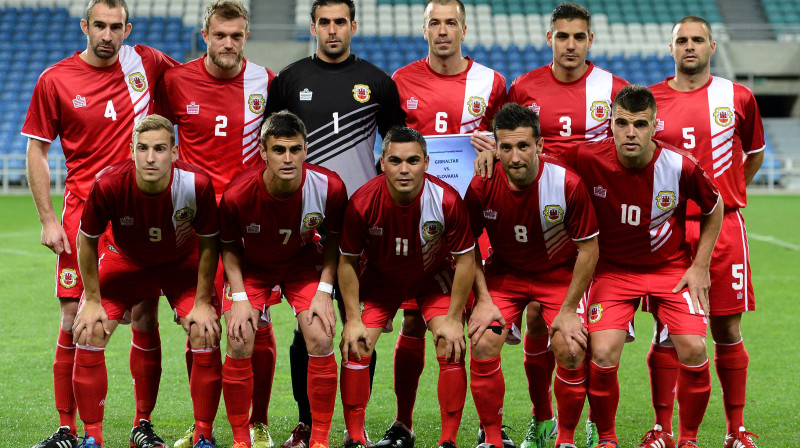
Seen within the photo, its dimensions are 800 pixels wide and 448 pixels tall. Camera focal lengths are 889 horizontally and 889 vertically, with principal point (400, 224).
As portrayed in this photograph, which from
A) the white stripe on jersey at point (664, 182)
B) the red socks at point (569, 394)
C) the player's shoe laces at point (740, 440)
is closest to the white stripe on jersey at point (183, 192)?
the red socks at point (569, 394)

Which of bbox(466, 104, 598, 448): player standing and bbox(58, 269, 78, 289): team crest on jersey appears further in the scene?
bbox(58, 269, 78, 289): team crest on jersey

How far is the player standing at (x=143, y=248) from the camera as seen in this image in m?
4.07

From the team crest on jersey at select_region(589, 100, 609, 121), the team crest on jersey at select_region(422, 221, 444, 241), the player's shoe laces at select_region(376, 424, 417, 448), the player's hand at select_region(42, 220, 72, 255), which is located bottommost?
the player's shoe laces at select_region(376, 424, 417, 448)

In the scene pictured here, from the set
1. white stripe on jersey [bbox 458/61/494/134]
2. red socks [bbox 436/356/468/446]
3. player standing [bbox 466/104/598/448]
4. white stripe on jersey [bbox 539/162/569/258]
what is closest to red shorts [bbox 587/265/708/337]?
player standing [bbox 466/104/598/448]

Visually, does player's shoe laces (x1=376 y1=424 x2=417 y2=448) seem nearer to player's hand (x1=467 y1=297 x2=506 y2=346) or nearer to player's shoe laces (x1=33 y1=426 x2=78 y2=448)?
player's hand (x1=467 y1=297 x2=506 y2=346)

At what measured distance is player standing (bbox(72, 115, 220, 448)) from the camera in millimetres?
4066

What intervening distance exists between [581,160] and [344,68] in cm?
131

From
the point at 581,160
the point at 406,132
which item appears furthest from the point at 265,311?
the point at 581,160

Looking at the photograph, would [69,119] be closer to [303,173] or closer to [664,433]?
[303,173]

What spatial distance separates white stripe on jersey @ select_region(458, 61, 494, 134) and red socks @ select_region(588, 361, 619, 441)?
142 cm

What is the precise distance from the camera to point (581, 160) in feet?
14.1

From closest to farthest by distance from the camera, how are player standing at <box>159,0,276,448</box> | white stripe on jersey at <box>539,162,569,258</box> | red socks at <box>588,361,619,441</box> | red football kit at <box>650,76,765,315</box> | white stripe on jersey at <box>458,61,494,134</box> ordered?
red socks at <box>588,361,619,441</box> → white stripe on jersey at <box>539,162,569,258</box> → red football kit at <box>650,76,765,315</box> → player standing at <box>159,0,276,448</box> → white stripe on jersey at <box>458,61,494,134</box>

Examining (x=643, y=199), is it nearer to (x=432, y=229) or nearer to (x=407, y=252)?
(x=432, y=229)

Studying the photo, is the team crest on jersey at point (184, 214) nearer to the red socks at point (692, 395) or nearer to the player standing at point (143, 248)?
the player standing at point (143, 248)
